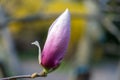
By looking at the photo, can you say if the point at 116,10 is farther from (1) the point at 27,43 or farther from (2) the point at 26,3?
(1) the point at 27,43

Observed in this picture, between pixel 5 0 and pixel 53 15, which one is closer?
pixel 5 0

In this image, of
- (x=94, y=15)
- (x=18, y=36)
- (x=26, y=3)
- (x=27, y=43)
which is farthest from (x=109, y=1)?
(x=27, y=43)

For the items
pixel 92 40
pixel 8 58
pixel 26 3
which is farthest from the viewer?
pixel 92 40

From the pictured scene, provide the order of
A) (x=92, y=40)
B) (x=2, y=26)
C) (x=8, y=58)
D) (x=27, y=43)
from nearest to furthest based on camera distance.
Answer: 1. (x=2, y=26)
2. (x=8, y=58)
3. (x=92, y=40)
4. (x=27, y=43)

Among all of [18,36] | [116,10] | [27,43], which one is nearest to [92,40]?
[116,10]

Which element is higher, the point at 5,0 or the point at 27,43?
the point at 5,0

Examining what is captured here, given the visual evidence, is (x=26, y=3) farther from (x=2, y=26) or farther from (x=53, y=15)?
(x=2, y=26)

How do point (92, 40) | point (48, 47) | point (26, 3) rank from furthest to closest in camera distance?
point (92, 40), point (26, 3), point (48, 47)

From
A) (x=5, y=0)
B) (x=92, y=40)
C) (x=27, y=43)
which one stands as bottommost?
(x=27, y=43)

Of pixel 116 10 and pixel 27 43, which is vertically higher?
pixel 116 10
